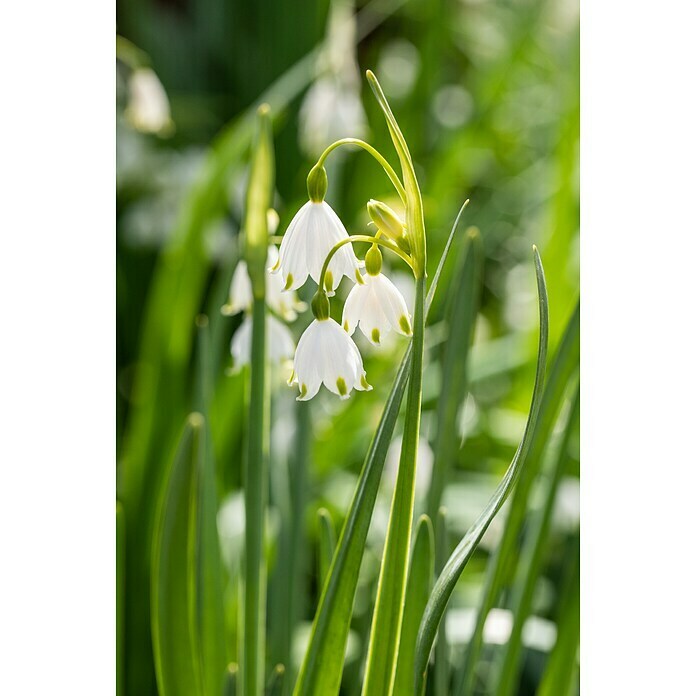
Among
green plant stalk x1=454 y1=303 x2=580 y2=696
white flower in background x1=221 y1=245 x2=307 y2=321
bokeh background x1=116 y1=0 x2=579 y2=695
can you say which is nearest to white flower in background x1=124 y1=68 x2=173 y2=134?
bokeh background x1=116 y1=0 x2=579 y2=695

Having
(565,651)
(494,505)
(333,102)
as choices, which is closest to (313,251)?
(494,505)

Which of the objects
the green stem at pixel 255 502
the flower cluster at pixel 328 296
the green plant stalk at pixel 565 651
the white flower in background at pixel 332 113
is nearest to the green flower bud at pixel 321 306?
the flower cluster at pixel 328 296

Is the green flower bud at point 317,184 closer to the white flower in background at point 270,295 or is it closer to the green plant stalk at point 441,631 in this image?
the white flower in background at point 270,295

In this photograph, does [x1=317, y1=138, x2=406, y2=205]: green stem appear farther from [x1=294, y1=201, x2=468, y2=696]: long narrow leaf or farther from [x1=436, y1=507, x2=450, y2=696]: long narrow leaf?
[x1=436, y1=507, x2=450, y2=696]: long narrow leaf

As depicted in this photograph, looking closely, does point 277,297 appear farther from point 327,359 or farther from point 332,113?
point 332,113
